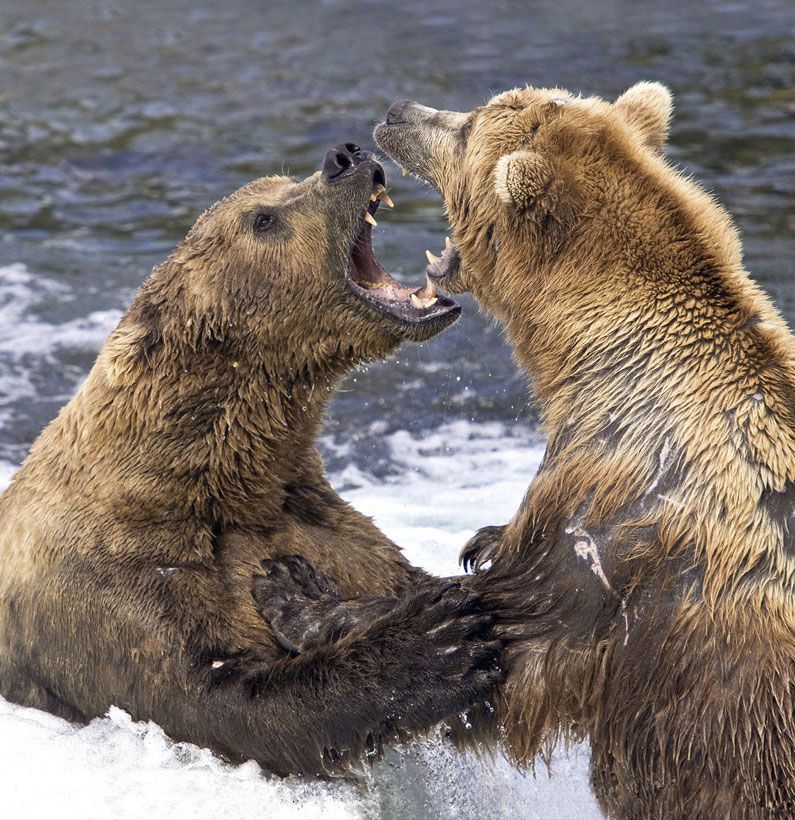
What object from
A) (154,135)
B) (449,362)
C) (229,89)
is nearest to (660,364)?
(449,362)

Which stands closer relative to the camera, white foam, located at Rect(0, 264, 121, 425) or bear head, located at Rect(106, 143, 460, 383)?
bear head, located at Rect(106, 143, 460, 383)

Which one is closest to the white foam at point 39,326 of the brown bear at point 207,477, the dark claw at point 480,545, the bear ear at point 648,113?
the brown bear at point 207,477

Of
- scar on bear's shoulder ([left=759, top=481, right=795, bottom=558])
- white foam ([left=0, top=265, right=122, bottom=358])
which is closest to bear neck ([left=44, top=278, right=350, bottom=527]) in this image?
scar on bear's shoulder ([left=759, top=481, right=795, bottom=558])

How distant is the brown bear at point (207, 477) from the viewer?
5289mm

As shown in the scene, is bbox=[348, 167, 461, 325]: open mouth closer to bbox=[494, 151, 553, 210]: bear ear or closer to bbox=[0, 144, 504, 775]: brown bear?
bbox=[0, 144, 504, 775]: brown bear

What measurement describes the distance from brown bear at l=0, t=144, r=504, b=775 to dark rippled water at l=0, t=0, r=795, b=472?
336 centimetres

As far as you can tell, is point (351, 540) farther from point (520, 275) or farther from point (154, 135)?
point (154, 135)

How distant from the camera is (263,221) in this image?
569 cm

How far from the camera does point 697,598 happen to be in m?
4.59

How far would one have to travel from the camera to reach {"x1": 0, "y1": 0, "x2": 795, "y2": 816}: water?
928cm

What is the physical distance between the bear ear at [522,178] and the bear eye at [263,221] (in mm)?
1098

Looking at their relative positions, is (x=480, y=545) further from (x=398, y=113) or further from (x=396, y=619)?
(x=398, y=113)

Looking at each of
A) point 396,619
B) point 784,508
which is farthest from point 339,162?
point 784,508

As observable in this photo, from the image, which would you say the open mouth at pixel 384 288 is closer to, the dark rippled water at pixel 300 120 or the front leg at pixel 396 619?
the front leg at pixel 396 619
